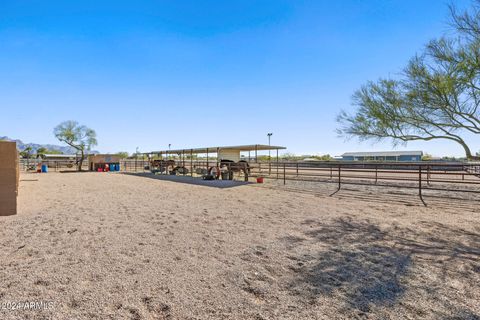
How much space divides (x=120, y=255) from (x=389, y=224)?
16.8ft

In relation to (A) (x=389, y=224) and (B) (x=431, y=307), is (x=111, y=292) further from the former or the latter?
(A) (x=389, y=224)

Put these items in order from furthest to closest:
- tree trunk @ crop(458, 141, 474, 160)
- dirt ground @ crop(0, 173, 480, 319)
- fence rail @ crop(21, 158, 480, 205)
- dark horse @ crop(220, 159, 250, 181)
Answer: dark horse @ crop(220, 159, 250, 181), fence rail @ crop(21, 158, 480, 205), tree trunk @ crop(458, 141, 474, 160), dirt ground @ crop(0, 173, 480, 319)

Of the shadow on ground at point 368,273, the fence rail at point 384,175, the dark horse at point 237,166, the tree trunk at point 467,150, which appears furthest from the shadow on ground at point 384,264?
the dark horse at point 237,166

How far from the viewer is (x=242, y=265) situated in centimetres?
323

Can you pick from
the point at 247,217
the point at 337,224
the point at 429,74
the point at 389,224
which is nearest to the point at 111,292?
the point at 247,217

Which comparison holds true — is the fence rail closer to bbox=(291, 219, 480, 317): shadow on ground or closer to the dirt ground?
the dirt ground

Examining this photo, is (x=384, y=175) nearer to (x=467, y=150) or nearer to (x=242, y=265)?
(x=467, y=150)

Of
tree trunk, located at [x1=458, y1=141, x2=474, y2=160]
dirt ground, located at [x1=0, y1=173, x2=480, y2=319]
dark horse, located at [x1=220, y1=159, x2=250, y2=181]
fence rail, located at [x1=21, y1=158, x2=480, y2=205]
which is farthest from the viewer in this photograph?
dark horse, located at [x1=220, y1=159, x2=250, y2=181]

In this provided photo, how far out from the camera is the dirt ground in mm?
2301

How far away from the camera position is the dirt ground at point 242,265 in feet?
7.55

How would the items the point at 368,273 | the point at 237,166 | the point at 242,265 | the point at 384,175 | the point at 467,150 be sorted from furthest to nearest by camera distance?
the point at 384,175, the point at 237,166, the point at 467,150, the point at 242,265, the point at 368,273

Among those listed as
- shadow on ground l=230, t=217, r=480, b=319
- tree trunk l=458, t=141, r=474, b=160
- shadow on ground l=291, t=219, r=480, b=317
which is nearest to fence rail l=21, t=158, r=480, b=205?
tree trunk l=458, t=141, r=474, b=160

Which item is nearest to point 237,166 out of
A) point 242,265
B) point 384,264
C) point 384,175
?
point 384,175

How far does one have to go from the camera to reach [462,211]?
6445mm
